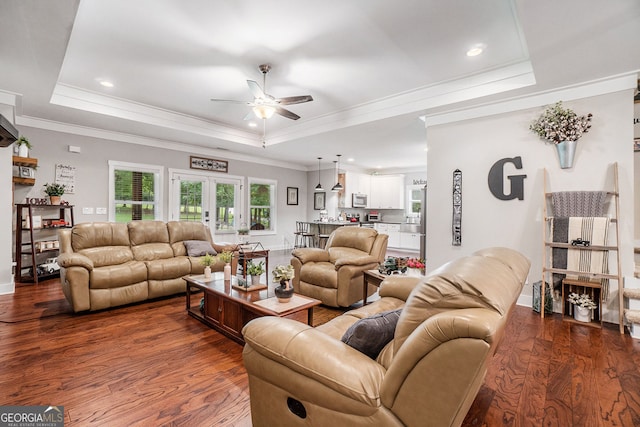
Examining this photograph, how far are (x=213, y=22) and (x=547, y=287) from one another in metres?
4.65

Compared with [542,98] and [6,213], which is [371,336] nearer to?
[542,98]

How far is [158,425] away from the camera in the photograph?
1.69 metres

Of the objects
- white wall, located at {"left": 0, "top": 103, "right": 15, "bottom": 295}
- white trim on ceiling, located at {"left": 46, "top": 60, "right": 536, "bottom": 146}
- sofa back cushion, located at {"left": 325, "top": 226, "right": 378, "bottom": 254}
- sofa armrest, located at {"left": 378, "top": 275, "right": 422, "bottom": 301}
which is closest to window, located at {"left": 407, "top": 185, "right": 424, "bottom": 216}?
white trim on ceiling, located at {"left": 46, "top": 60, "right": 536, "bottom": 146}

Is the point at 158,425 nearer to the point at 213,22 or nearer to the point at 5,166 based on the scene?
the point at 213,22

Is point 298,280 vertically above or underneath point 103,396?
above

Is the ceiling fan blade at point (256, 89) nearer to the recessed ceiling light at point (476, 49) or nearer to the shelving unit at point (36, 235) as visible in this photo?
the recessed ceiling light at point (476, 49)

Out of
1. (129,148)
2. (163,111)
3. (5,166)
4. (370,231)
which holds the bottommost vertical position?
(370,231)

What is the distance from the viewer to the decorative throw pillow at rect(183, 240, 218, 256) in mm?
4420

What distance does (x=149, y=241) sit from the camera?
171 inches

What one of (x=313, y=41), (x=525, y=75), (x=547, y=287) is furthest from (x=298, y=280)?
(x=525, y=75)

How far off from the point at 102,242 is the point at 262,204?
188 inches

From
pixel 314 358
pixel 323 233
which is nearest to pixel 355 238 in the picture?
pixel 314 358

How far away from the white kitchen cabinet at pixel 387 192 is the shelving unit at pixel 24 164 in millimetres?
8229

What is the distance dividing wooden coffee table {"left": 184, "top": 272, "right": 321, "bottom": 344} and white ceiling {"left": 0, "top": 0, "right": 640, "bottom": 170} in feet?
8.19
